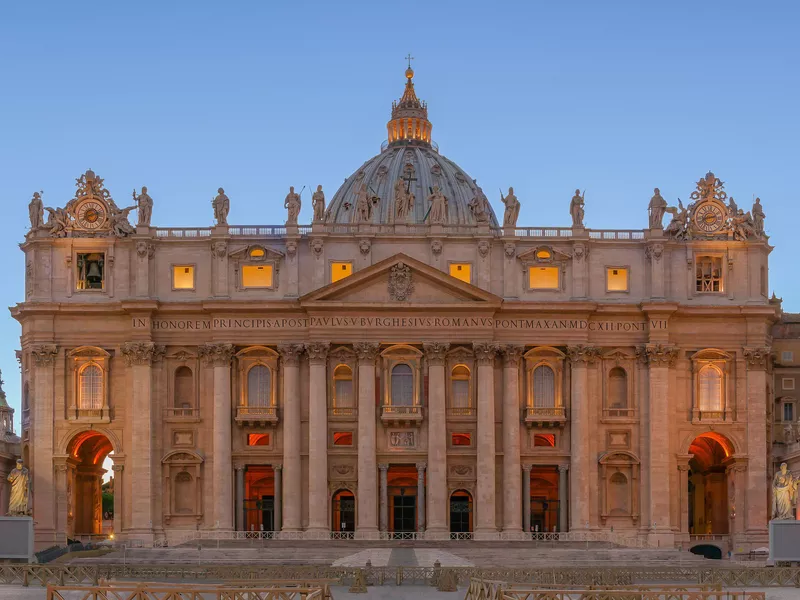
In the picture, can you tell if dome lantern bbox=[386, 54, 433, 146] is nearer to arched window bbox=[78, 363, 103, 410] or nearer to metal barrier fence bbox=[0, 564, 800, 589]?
arched window bbox=[78, 363, 103, 410]

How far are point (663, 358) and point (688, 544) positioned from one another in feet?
37.9

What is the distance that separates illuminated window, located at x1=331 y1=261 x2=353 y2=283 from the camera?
87812mm

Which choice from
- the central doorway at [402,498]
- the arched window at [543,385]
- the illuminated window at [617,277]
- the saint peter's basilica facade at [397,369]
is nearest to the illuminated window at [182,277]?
the saint peter's basilica facade at [397,369]

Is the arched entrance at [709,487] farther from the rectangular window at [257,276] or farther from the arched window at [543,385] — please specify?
the rectangular window at [257,276]

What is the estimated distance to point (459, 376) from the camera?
8788cm

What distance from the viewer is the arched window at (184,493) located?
86.9 meters

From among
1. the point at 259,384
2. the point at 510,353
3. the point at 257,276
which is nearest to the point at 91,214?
the point at 257,276

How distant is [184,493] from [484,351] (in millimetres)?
20654

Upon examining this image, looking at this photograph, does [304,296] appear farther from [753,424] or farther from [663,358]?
[753,424]

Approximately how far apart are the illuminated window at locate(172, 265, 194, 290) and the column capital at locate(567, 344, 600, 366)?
79.2ft

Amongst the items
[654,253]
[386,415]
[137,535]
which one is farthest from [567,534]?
[137,535]

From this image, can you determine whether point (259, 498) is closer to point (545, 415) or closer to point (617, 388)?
point (545, 415)

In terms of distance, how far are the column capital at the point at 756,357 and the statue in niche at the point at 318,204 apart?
28.0m

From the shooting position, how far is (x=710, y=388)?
8894cm
